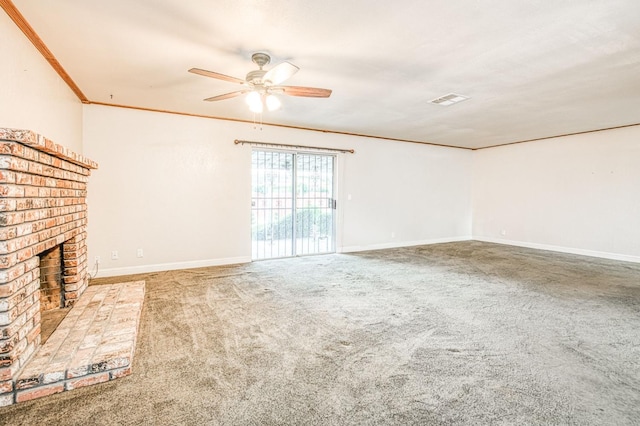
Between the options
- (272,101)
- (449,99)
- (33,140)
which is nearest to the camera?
(33,140)

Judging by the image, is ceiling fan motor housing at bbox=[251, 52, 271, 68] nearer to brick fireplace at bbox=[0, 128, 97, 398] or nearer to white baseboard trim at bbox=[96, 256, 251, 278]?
brick fireplace at bbox=[0, 128, 97, 398]

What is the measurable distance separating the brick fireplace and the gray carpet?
1.44ft

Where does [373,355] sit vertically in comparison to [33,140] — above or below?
below

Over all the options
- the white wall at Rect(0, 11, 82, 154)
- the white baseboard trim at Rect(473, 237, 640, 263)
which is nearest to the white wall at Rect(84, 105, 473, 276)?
the white wall at Rect(0, 11, 82, 154)

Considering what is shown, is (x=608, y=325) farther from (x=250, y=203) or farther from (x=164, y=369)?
(x=250, y=203)

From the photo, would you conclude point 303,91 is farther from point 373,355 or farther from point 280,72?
point 373,355

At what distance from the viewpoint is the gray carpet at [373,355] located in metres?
1.73

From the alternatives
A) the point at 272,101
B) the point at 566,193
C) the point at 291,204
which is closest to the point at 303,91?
the point at 272,101

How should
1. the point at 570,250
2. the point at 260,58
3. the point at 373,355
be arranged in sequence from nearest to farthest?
the point at 373,355
the point at 260,58
the point at 570,250

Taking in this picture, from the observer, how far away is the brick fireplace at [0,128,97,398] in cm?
177

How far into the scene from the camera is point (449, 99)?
406 cm

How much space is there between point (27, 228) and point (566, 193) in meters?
8.38

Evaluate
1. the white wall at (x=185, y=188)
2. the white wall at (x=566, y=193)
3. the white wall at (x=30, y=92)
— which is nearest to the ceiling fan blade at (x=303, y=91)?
the white wall at (x=30, y=92)

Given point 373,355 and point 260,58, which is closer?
point 373,355
